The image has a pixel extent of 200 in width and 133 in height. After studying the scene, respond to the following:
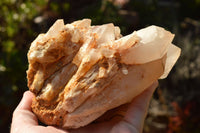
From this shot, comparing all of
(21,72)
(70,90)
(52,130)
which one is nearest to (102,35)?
(70,90)

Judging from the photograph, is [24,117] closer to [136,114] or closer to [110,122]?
[110,122]

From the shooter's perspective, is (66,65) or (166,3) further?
(166,3)

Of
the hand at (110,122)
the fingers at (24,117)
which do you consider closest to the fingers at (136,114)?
the hand at (110,122)

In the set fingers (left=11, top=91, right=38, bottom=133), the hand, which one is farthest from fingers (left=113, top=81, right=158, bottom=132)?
fingers (left=11, top=91, right=38, bottom=133)

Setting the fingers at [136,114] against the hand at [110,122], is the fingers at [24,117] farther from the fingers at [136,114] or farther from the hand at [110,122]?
the fingers at [136,114]

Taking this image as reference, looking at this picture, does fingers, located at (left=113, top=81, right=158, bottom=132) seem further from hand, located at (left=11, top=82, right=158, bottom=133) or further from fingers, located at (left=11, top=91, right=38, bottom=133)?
fingers, located at (left=11, top=91, right=38, bottom=133)

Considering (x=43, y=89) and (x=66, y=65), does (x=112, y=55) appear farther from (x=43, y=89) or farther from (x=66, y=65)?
(x=43, y=89)
